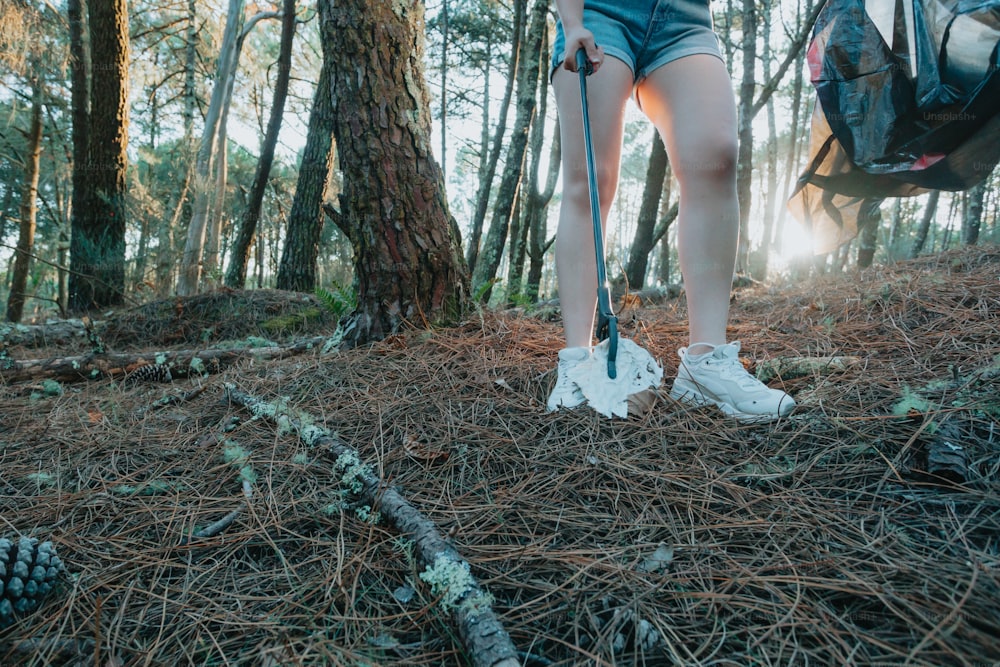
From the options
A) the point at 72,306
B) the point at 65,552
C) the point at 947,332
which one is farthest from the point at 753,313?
the point at 72,306

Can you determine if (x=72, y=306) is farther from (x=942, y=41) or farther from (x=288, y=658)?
(x=942, y=41)

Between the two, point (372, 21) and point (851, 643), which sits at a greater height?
point (372, 21)

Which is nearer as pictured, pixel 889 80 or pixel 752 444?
pixel 752 444

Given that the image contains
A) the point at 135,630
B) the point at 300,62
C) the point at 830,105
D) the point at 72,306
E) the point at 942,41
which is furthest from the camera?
the point at 300,62

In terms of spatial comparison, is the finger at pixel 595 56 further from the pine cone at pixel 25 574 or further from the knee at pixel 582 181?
the pine cone at pixel 25 574

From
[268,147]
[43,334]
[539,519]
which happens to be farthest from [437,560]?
[268,147]

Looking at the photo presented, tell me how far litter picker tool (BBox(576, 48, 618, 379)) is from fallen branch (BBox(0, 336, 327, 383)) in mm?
1488

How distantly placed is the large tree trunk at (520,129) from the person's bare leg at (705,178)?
252 cm

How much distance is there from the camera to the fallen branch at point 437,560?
2.27 ft

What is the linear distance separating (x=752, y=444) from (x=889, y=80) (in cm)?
177

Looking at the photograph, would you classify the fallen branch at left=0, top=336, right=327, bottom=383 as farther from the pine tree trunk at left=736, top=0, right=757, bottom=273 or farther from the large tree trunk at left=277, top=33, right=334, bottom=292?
the pine tree trunk at left=736, top=0, right=757, bottom=273

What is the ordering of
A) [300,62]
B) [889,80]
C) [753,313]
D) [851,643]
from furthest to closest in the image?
1. [300,62]
2. [753,313]
3. [889,80]
4. [851,643]

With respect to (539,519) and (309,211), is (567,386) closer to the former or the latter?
(539,519)

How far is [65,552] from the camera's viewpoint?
38.5 inches
